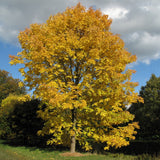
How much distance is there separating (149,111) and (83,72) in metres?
24.9

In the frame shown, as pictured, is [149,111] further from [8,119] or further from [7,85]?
[7,85]

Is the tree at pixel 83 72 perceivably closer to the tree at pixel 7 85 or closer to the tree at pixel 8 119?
the tree at pixel 8 119

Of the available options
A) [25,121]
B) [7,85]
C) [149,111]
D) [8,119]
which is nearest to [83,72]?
[25,121]

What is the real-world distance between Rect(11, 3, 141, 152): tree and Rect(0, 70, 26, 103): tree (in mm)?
28036

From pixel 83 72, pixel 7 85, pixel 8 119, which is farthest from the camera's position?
pixel 7 85

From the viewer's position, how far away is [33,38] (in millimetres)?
11008

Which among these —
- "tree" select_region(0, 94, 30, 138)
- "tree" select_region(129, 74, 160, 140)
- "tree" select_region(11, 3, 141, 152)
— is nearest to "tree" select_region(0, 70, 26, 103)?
"tree" select_region(0, 94, 30, 138)

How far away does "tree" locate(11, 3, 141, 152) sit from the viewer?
10.4 metres

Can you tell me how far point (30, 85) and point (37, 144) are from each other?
10795 millimetres

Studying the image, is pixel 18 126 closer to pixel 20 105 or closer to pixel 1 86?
pixel 20 105

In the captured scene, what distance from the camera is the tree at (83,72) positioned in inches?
408

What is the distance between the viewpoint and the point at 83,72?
11.8m

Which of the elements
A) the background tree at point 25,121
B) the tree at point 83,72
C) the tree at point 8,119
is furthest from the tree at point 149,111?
the tree at point 83,72

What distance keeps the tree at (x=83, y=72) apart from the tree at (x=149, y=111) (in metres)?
23.1
